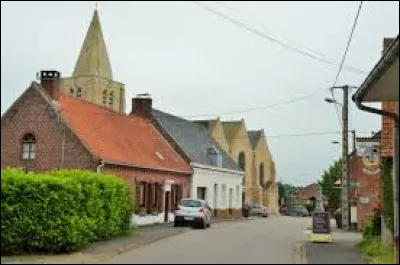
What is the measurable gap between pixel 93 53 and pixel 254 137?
2566 centimetres

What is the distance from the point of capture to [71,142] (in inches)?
1293

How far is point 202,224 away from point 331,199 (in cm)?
3391

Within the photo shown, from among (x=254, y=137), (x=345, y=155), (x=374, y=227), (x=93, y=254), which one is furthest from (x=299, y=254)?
(x=254, y=137)

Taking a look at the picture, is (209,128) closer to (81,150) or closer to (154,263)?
(81,150)

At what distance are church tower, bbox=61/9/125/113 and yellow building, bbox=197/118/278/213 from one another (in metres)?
10.9

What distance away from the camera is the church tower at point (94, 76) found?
69.2 m

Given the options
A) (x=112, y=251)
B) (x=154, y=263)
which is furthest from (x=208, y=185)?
(x=154, y=263)

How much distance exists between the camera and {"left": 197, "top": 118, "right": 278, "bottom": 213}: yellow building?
73.0 metres

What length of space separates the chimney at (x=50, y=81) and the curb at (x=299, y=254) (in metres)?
15.4

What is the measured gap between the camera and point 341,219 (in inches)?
1594

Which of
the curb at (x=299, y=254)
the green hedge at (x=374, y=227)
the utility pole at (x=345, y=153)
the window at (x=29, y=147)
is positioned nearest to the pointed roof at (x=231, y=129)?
the utility pole at (x=345, y=153)

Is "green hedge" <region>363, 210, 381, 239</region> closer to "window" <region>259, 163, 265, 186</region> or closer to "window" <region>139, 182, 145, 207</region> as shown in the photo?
"window" <region>139, 182, 145, 207</region>

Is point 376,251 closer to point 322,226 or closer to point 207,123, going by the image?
point 322,226

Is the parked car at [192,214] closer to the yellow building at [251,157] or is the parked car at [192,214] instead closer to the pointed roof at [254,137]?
the yellow building at [251,157]
